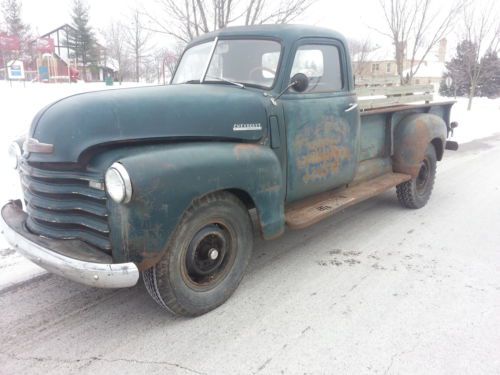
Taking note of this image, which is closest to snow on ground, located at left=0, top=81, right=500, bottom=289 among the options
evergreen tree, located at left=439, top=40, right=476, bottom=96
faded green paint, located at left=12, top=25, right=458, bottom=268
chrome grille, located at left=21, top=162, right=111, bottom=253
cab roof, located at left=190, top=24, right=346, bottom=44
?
chrome grille, located at left=21, top=162, right=111, bottom=253

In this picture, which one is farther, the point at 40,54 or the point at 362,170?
the point at 40,54

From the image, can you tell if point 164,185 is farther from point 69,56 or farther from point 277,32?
point 69,56

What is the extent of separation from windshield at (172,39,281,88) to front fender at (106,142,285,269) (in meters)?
0.92

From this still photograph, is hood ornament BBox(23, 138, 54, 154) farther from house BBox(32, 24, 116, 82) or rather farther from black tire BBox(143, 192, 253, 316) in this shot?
house BBox(32, 24, 116, 82)

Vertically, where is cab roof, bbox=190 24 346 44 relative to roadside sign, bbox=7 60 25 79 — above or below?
below

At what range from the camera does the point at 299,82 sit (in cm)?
351

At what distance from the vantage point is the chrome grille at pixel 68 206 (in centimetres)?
261

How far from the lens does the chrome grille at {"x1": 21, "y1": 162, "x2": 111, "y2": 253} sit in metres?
2.61

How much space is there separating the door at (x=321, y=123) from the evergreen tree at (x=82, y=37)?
43875 millimetres

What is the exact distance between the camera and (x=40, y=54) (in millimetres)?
34781

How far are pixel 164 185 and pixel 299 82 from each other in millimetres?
1563

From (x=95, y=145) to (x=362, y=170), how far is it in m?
3.22

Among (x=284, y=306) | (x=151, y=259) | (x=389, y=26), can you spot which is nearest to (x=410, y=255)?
(x=284, y=306)

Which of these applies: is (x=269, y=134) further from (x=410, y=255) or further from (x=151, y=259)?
(x=410, y=255)
